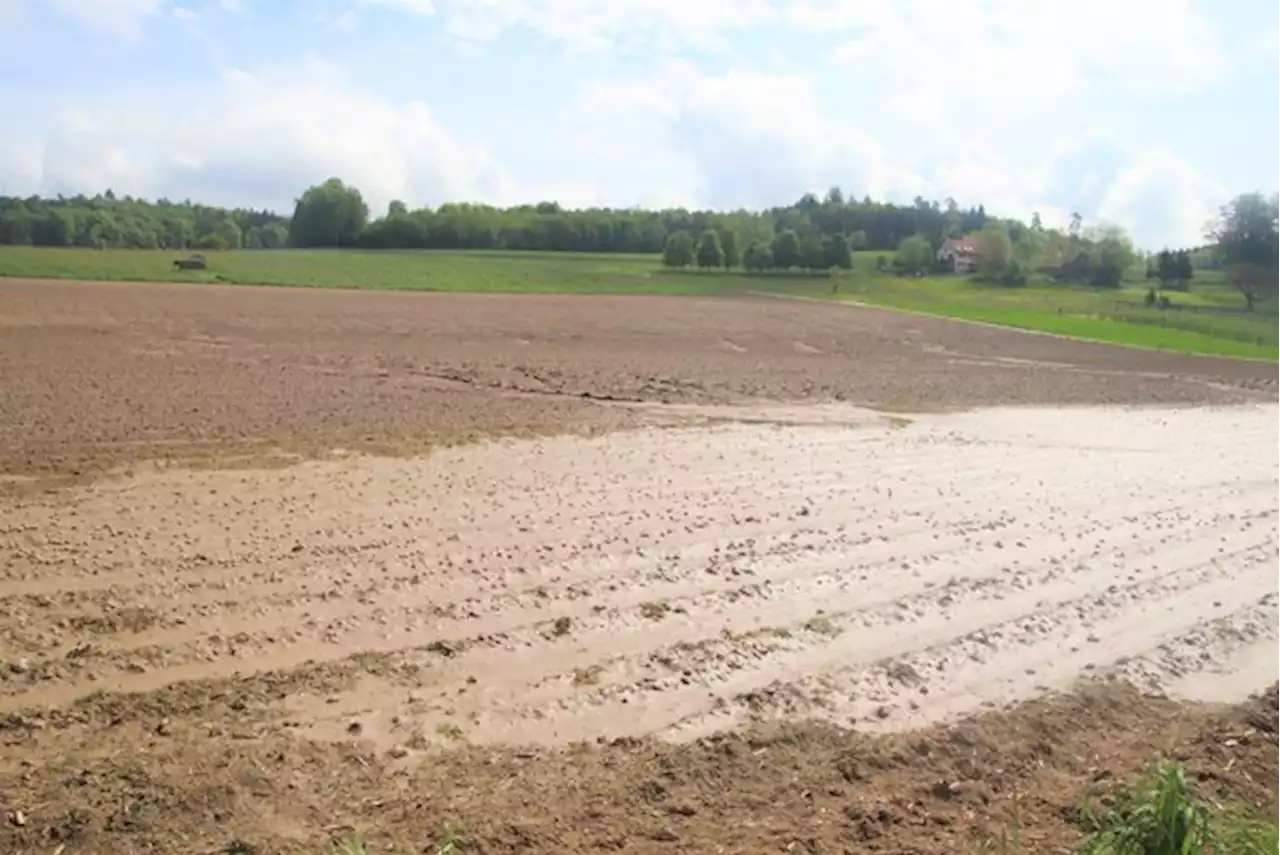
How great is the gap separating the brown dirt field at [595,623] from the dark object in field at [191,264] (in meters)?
37.7

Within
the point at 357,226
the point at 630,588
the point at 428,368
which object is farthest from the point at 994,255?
the point at 630,588

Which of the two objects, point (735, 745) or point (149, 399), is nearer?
point (735, 745)

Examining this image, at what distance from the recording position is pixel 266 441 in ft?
49.1

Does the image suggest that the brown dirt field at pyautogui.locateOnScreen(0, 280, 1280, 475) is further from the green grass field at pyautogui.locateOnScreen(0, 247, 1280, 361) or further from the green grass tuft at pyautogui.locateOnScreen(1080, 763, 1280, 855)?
the green grass tuft at pyautogui.locateOnScreen(1080, 763, 1280, 855)

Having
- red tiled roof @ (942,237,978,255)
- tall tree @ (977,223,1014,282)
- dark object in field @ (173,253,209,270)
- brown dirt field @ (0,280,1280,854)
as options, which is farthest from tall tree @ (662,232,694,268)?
brown dirt field @ (0,280,1280,854)

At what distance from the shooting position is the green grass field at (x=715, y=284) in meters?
50.7

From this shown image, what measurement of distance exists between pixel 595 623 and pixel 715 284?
225 feet

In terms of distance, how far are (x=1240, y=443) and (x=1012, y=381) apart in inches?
348

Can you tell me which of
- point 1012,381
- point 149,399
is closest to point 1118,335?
point 1012,381

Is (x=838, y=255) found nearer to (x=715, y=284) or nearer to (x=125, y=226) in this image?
(x=715, y=284)

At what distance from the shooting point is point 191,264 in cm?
5641

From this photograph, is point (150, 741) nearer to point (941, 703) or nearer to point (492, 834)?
point (492, 834)

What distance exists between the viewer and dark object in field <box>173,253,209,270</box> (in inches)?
2191

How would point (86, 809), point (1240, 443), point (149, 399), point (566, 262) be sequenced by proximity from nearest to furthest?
→ point (86, 809) → point (149, 399) → point (1240, 443) → point (566, 262)
